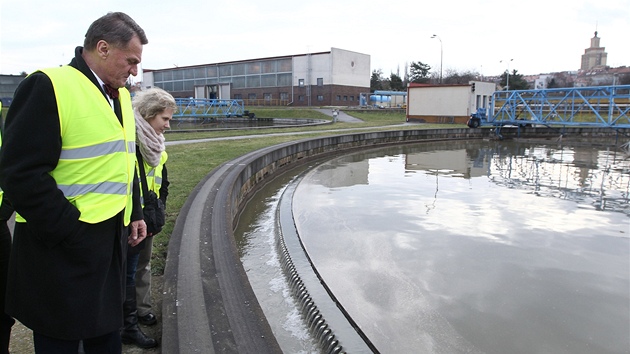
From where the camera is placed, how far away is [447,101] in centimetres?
3247

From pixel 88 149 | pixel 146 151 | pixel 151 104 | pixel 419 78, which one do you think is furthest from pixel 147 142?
pixel 419 78

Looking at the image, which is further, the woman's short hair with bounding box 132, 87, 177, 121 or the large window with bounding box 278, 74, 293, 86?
the large window with bounding box 278, 74, 293, 86

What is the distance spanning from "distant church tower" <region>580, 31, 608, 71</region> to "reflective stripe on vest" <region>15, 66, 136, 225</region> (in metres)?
217

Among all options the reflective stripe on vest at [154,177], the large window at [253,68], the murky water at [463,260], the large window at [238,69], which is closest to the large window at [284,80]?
the large window at [253,68]

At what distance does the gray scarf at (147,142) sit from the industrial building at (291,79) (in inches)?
2057

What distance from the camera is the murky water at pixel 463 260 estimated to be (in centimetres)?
398

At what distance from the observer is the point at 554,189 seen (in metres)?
10.4

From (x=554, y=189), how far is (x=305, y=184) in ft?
19.1

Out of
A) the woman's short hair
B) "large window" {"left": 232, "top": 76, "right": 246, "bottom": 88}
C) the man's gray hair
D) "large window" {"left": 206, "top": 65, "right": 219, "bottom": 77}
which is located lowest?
the woman's short hair

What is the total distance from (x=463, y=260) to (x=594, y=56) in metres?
222

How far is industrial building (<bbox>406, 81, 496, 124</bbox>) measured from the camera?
1249 inches

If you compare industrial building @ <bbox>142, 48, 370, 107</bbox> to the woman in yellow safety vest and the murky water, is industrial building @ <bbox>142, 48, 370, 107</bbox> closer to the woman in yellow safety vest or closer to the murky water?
the murky water

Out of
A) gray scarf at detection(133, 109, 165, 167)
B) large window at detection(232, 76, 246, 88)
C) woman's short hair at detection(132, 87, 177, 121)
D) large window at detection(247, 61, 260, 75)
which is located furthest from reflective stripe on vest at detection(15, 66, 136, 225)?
large window at detection(232, 76, 246, 88)

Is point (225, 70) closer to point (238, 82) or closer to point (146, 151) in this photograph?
point (238, 82)
